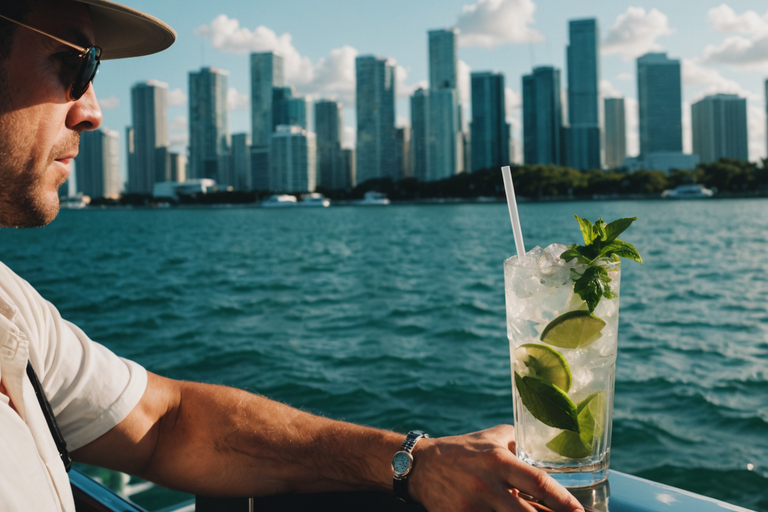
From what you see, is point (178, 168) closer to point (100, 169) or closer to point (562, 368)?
point (100, 169)

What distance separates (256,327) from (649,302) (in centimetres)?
656

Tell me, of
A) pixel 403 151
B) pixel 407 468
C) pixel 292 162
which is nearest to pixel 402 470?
pixel 407 468

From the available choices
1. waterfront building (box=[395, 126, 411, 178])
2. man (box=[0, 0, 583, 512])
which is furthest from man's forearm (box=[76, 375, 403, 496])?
waterfront building (box=[395, 126, 411, 178])

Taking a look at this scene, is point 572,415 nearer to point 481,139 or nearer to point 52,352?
point 52,352

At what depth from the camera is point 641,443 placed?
4.65 meters

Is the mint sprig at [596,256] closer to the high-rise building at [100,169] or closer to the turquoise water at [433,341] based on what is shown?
the turquoise water at [433,341]

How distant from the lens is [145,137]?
96688 millimetres

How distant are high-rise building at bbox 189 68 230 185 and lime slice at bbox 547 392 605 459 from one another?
4007 inches

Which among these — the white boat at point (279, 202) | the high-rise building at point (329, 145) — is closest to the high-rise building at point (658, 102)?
the high-rise building at point (329, 145)

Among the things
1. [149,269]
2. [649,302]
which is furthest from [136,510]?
[149,269]

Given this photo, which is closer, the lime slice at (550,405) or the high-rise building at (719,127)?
the lime slice at (550,405)

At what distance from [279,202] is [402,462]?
87.4 metres

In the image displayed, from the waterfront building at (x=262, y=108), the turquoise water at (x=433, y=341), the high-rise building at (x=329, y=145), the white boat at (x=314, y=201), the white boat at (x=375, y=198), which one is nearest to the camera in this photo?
the turquoise water at (x=433, y=341)

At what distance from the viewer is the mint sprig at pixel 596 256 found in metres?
0.97
